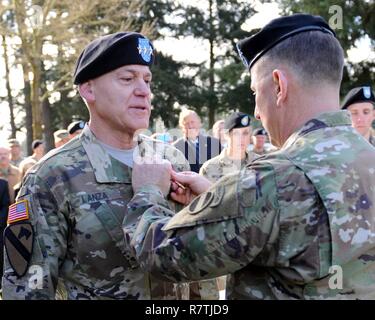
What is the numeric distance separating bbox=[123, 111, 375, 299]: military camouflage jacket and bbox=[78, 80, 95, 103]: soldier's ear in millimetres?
841

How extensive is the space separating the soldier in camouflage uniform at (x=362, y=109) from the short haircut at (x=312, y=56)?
3.74 metres

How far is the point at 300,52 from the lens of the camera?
5.83 ft

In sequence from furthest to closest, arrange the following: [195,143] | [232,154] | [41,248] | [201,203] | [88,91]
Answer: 1. [195,143]
2. [232,154]
3. [88,91]
4. [41,248]
5. [201,203]

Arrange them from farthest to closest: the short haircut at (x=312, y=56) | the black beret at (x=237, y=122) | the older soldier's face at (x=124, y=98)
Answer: the black beret at (x=237, y=122), the older soldier's face at (x=124, y=98), the short haircut at (x=312, y=56)

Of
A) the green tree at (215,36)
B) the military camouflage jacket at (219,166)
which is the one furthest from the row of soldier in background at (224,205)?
the green tree at (215,36)

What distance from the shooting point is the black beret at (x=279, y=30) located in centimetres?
183

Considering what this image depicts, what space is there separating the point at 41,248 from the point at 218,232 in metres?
0.83

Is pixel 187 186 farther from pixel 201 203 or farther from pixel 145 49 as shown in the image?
pixel 145 49

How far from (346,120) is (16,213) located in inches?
54.4

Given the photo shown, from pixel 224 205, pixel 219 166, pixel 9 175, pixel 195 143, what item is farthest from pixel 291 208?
pixel 9 175

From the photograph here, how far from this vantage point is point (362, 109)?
5441mm

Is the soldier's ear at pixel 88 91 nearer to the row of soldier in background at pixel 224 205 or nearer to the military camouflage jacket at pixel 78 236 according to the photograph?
the row of soldier in background at pixel 224 205

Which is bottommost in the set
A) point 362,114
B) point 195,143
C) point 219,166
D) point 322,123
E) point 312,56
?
point 219,166

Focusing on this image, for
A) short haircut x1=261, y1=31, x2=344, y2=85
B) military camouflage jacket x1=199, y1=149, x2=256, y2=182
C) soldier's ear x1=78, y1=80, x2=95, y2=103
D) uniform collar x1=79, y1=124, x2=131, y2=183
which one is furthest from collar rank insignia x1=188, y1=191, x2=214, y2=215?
military camouflage jacket x1=199, y1=149, x2=256, y2=182
